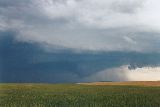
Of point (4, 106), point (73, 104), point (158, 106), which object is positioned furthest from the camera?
point (73, 104)

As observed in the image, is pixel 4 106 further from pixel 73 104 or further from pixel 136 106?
pixel 136 106

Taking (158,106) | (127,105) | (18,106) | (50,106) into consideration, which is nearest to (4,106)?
(18,106)

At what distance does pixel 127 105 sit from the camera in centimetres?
3550

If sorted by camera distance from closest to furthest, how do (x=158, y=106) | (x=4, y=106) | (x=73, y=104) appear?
1. (x=4, y=106)
2. (x=158, y=106)
3. (x=73, y=104)

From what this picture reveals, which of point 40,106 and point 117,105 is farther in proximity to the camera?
point 117,105

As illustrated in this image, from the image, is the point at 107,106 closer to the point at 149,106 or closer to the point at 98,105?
the point at 98,105

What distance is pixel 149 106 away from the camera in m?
34.4

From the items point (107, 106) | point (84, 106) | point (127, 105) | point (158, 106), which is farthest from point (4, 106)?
point (158, 106)

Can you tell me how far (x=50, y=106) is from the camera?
33.7 m

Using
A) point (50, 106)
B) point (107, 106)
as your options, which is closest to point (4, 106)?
point (50, 106)

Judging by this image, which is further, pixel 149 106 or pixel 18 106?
pixel 149 106

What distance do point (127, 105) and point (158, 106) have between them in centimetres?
307

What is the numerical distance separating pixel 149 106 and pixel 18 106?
12.2 metres

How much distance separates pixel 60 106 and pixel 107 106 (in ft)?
14.5
